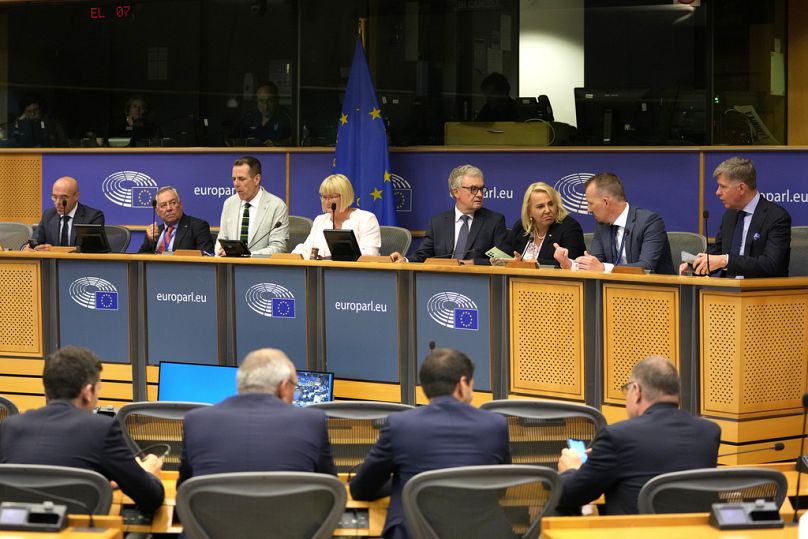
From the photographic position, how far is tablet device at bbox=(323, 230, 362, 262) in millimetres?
7520

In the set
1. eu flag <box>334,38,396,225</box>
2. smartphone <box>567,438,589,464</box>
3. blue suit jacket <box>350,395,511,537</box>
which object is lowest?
smartphone <box>567,438,589,464</box>

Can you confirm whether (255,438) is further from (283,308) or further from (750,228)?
(750,228)

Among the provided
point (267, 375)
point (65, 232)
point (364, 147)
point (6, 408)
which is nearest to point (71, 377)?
point (267, 375)

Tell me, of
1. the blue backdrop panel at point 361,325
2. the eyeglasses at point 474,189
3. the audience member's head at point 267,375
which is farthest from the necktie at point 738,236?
the audience member's head at point 267,375

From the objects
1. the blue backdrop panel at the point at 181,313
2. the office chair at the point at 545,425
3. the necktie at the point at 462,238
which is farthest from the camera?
the necktie at the point at 462,238

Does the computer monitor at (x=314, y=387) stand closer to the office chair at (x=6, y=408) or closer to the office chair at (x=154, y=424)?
the office chair at (x=154, y=424)

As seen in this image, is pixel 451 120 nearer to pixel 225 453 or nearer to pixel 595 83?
pixel 595 83

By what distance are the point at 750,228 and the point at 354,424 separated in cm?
304

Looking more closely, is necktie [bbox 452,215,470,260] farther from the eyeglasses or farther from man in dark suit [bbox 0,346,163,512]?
man in dark suit [bbox 0,346,163,512]

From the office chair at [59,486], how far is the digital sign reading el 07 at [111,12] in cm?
971

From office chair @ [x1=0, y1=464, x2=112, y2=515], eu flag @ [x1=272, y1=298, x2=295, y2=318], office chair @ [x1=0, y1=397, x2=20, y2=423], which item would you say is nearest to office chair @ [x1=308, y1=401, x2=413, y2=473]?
office chair @ [x1=0, y1=464, x2=112, y2=515]

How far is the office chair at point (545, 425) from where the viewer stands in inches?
179

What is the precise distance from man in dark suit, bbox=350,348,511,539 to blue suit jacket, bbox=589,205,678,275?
2998mm

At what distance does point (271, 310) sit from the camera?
7.58 m
